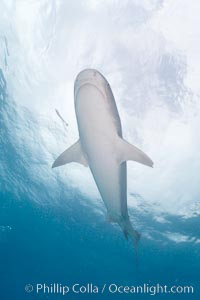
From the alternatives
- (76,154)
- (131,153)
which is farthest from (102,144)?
(76,154)

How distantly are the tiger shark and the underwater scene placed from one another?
9.48 feet

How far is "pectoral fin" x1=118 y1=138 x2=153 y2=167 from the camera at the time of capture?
6.23 m

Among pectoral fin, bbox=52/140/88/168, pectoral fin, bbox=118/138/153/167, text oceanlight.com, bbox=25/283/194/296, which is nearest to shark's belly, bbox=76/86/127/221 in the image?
pectoral fin, bbox=118/138/153/167

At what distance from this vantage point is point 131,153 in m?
6.43

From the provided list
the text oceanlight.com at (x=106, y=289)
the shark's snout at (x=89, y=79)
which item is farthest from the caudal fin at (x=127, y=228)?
the text oceanlight.com at (x=106, y=289)

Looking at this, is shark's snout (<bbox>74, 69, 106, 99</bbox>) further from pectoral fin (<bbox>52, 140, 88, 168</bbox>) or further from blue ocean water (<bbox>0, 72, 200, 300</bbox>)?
blue ocean water (<bbox>0, 72, 200, 300</bbox>)

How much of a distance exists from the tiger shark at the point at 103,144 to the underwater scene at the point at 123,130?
2.89 m

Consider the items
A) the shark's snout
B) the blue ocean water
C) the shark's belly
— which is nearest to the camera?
the shark's snout

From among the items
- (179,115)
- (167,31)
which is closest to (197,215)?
(179,115)

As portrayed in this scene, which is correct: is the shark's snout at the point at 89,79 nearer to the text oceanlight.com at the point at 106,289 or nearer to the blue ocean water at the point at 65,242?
the blue ocean water at the point at 65,242

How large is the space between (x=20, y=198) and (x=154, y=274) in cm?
1627

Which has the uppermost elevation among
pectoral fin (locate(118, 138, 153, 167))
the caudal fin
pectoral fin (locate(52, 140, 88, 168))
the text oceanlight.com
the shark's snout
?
the text oceanlight.com

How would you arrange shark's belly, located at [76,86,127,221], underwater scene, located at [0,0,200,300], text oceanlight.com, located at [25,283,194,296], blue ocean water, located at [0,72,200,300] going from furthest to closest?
1. text oceanlight.com, located at [25,283,194,296]
2. blue ocean water, located at [0,72,200,300]
3. underwater scene, located at [0,0,200,300]
4. shark's belly, located at [76,86,127,221]

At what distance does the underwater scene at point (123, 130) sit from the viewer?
11.1 m
